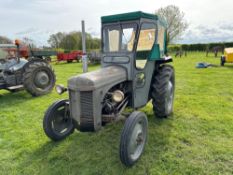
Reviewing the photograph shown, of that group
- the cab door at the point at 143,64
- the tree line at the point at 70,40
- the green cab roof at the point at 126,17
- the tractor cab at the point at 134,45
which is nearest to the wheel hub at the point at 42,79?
the tractor cab at the point at 134,45

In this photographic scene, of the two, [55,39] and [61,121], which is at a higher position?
[55,39]

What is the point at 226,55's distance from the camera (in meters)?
11.6

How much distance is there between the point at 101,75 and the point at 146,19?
1340 mm

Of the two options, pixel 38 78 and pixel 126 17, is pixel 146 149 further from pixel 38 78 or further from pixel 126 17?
pixel 38 78

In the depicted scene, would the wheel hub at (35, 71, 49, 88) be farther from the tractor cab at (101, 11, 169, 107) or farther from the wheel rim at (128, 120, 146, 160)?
the wheel rim at (128, 120, 146, 160)

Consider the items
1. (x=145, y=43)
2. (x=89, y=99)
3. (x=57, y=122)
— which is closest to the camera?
(x=89, y=99)

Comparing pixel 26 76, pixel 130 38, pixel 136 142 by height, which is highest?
pixel 130 38

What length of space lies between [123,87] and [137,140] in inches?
38.1

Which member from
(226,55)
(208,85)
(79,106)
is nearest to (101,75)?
(79,106)

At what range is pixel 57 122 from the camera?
11.1 ft

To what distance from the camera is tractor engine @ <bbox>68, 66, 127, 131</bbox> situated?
2.61m

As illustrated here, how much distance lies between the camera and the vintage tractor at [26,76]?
20.3 feet

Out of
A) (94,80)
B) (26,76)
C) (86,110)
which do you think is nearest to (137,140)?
(86,110)

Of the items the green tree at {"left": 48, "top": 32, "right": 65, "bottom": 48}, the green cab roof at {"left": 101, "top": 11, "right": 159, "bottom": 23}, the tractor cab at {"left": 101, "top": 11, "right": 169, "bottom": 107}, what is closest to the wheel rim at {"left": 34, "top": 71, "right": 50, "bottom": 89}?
the tractor cab at {"left": 101, "top": 11, "right": 169, "bottom": 107}
